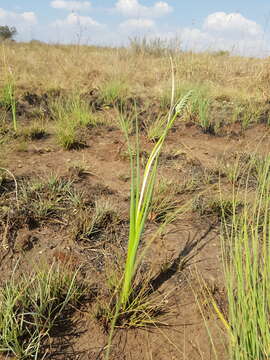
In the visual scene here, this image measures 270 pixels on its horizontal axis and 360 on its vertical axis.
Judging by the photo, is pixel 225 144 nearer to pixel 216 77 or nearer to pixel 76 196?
pixel 76 196

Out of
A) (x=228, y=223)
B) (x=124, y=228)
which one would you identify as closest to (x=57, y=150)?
(x=124, y=228)

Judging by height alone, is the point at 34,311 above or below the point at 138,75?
below

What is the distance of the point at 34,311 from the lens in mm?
1175

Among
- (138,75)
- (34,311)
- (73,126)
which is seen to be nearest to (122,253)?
(34,311)

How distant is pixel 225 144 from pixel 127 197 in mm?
1503

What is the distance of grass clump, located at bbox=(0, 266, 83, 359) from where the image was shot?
40.1 inches

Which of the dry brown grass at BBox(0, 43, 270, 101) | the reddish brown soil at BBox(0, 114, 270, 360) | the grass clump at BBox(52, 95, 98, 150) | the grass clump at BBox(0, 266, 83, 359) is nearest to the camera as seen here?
the grass clump at BBox(0, 266, 83, 359)

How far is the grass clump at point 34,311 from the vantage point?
1019 mm

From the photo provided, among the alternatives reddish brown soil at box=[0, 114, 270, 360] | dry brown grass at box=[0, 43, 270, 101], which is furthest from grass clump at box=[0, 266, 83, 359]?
dry brown grass at box=[0, 43, 270, 101]

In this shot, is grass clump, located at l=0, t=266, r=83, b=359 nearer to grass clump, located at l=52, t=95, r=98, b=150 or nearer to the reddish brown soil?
the reddish brown soil

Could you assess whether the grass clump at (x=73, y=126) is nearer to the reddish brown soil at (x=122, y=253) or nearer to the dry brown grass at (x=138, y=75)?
the reddish brown soil at (x=122, y=253)

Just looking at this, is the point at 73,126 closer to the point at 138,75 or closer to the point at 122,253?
the point at 122,253

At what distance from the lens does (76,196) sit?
1845mm

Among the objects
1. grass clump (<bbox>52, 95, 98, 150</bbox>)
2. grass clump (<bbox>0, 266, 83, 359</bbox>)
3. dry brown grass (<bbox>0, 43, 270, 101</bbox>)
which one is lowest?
grass clump (<bbox>0, 266, 83, 359</bbox>)
